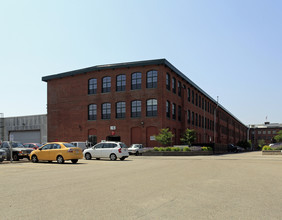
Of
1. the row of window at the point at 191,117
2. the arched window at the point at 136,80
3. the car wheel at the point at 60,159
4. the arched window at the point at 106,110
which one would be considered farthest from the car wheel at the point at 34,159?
the row of window at the point at 191,117

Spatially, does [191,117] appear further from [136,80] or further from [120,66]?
[120,66]

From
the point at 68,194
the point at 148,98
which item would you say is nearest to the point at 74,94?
the point at 148,98

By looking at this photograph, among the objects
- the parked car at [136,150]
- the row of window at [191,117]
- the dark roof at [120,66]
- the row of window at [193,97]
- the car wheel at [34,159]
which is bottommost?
the parked car at [136,150]

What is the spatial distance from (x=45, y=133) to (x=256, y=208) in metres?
52.9

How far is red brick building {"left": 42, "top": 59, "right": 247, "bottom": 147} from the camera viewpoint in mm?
45062

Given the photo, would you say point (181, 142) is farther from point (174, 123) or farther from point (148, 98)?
point (148, 98)

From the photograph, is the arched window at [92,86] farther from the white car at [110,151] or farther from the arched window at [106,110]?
the white car at [110,151]

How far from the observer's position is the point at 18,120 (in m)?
58.8

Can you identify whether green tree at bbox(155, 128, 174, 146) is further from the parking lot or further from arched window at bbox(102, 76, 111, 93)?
the parking lot

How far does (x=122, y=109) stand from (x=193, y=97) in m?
18.8

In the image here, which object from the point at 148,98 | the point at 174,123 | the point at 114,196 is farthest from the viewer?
the point at 174,123

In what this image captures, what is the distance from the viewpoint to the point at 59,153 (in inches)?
854

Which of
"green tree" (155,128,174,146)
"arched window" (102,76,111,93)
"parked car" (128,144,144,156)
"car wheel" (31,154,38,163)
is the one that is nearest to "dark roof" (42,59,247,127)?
"arched window" (102,76,111,93)

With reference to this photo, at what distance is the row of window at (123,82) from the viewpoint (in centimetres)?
4553
